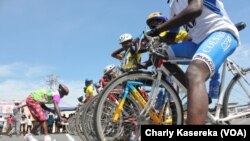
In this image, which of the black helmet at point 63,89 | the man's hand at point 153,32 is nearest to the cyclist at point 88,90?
the black helmet at point 63,89

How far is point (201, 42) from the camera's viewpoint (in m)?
4.11

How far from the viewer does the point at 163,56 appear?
4309 millimetres

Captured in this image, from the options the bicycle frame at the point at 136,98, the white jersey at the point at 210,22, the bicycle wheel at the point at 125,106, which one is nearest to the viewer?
the white jersey at the point at 210,22

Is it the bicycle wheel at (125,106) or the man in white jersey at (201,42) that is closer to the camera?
the man in white jersey at (201,42)

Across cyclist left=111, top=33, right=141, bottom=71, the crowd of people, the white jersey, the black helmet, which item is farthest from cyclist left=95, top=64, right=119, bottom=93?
the white jersey

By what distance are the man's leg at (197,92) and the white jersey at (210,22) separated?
1.84ft

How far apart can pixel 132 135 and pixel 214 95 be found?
1.02m

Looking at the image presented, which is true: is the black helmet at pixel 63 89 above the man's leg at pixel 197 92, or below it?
above

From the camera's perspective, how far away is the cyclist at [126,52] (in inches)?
256

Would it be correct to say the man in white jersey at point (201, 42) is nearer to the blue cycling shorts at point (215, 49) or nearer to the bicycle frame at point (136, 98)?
the blue cycling shorts at point (215, 49)

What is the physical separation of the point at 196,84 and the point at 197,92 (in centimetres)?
7

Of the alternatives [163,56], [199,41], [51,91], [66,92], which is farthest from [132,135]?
[51,91]

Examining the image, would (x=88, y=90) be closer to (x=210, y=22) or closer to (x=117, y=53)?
(x=117, y=53)

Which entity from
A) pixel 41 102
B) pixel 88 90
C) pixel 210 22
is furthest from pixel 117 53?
pixel 210 22
